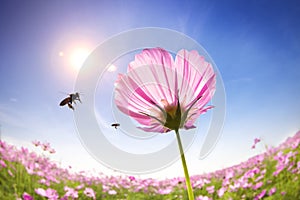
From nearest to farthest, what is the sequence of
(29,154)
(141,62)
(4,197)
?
(141,62)
(4,197)
(29,154)

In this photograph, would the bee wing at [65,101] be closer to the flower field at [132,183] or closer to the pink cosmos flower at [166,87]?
the flower field at [132,183]

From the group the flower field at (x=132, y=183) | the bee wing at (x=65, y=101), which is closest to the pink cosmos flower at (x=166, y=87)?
the bee wing at (x=65, y=101)

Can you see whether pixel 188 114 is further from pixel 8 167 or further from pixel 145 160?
pixel 8 167

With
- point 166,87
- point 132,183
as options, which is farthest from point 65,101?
point 132,183

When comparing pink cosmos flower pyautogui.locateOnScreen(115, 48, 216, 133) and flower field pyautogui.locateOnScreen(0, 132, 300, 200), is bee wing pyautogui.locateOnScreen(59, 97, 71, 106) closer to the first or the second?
flower field pyautogui.locateOnScreen(0, 132, 300, 200)

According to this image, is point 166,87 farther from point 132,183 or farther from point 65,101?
point 132,183

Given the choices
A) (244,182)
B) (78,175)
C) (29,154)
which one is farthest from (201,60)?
(78,175)
